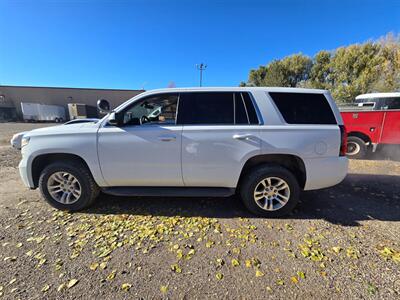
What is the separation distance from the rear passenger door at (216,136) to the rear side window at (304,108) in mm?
445

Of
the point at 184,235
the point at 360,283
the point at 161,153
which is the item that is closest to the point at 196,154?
the point at 161,153

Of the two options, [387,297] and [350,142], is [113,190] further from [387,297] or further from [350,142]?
[350,142]

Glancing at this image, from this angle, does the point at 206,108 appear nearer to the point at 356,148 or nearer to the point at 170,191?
the point at 170,191

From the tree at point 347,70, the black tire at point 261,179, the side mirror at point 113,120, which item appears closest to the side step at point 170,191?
the black tire at point 261,179

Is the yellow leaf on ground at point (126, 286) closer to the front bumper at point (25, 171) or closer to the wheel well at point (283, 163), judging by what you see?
the wheel well at point (283, 163)

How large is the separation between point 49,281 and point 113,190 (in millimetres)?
1331

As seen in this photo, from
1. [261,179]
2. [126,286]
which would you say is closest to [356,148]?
[261,179]

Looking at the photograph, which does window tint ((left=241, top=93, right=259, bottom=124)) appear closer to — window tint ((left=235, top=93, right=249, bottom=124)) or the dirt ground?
window tint ((left=235, top=93, right=249, bottom=124))

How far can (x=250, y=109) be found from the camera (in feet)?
9.37

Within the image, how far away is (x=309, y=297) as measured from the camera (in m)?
1.70

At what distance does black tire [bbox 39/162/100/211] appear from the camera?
2963 mm

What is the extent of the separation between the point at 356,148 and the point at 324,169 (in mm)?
5373

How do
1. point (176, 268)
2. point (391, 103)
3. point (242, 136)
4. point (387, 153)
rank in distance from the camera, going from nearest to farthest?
1. point (176, 268)
2. point (242, 136)
3. point (387, 153)
4. point (391, 103)

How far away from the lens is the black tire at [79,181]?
296 centimetres
